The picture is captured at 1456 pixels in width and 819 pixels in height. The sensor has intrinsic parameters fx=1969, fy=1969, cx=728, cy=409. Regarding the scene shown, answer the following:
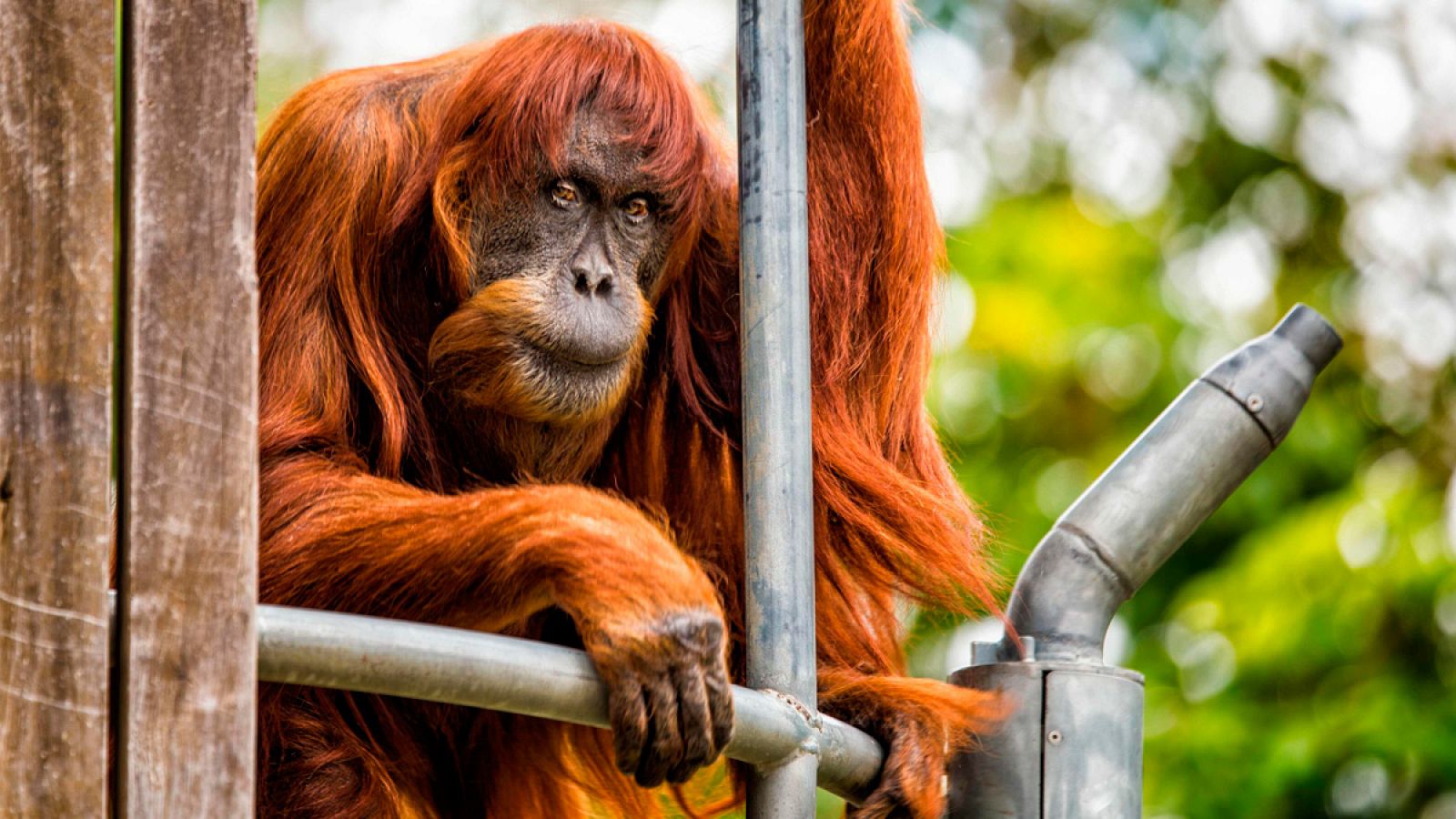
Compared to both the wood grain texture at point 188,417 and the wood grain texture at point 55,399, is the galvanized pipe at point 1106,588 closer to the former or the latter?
the wood grain texture at point 188,417

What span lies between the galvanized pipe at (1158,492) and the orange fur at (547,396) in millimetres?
225

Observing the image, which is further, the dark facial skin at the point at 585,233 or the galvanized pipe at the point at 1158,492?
the dark facial skin at the point at 585,233

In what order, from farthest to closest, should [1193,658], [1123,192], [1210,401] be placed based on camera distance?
1. [1123,192]
2. [1193,658]
3. [1210,401]

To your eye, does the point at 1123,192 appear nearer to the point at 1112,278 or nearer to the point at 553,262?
the point at 1112,278

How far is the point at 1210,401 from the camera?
245 centimetres

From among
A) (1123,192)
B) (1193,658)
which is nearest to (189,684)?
(1193,658)

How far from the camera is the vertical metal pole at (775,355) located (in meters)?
2.12

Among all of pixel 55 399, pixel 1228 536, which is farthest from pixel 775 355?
pixel 1228 536

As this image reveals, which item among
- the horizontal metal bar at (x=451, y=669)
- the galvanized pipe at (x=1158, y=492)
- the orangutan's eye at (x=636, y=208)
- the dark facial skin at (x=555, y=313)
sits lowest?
the horizontal metal bar at (x=451, y=669)

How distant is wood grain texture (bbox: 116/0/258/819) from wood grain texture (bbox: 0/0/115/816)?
0.08 feet

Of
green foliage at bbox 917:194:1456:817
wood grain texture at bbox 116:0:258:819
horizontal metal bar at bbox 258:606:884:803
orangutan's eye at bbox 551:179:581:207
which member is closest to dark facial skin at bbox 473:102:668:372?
orangutan's eye at bbox 551:179:581:207

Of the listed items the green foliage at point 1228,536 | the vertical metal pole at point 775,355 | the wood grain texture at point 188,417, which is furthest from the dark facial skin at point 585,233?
the green foliage at point 1228,536

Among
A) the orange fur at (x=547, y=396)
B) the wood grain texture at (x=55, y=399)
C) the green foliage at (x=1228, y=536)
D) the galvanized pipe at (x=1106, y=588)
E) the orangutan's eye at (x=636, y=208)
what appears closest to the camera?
the wood grain texture at (x=55, y=399)

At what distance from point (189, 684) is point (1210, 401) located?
4.57 feet
